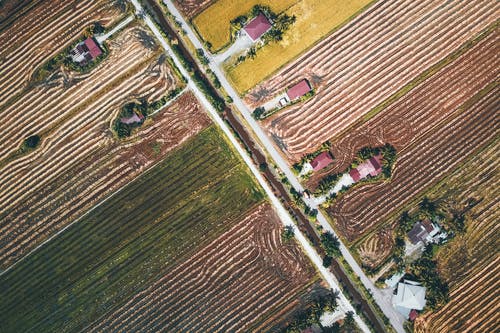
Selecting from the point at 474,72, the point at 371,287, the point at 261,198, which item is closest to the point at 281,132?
the point at 261,198

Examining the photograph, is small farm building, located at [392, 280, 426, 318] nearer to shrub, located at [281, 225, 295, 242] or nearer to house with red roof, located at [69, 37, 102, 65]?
shrub, located at [281, 225, 295, 242]

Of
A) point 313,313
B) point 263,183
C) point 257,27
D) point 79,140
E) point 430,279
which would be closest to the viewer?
point 257,27

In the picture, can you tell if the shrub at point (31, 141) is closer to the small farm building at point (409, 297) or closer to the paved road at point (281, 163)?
the paved road at point (281, 163)

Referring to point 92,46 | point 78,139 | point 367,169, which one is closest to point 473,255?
point 367,169

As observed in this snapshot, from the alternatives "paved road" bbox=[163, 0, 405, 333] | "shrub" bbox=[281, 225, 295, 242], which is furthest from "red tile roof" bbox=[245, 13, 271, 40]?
"shrub" bbox=[281, 225, 295, 242]

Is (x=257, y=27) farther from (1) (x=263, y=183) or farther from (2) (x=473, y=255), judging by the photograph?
(2) (x=473, y=255)

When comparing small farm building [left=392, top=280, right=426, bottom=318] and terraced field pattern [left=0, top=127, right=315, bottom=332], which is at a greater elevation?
terraced field pattern [left=0, top=127, right=315, bottom=332]
